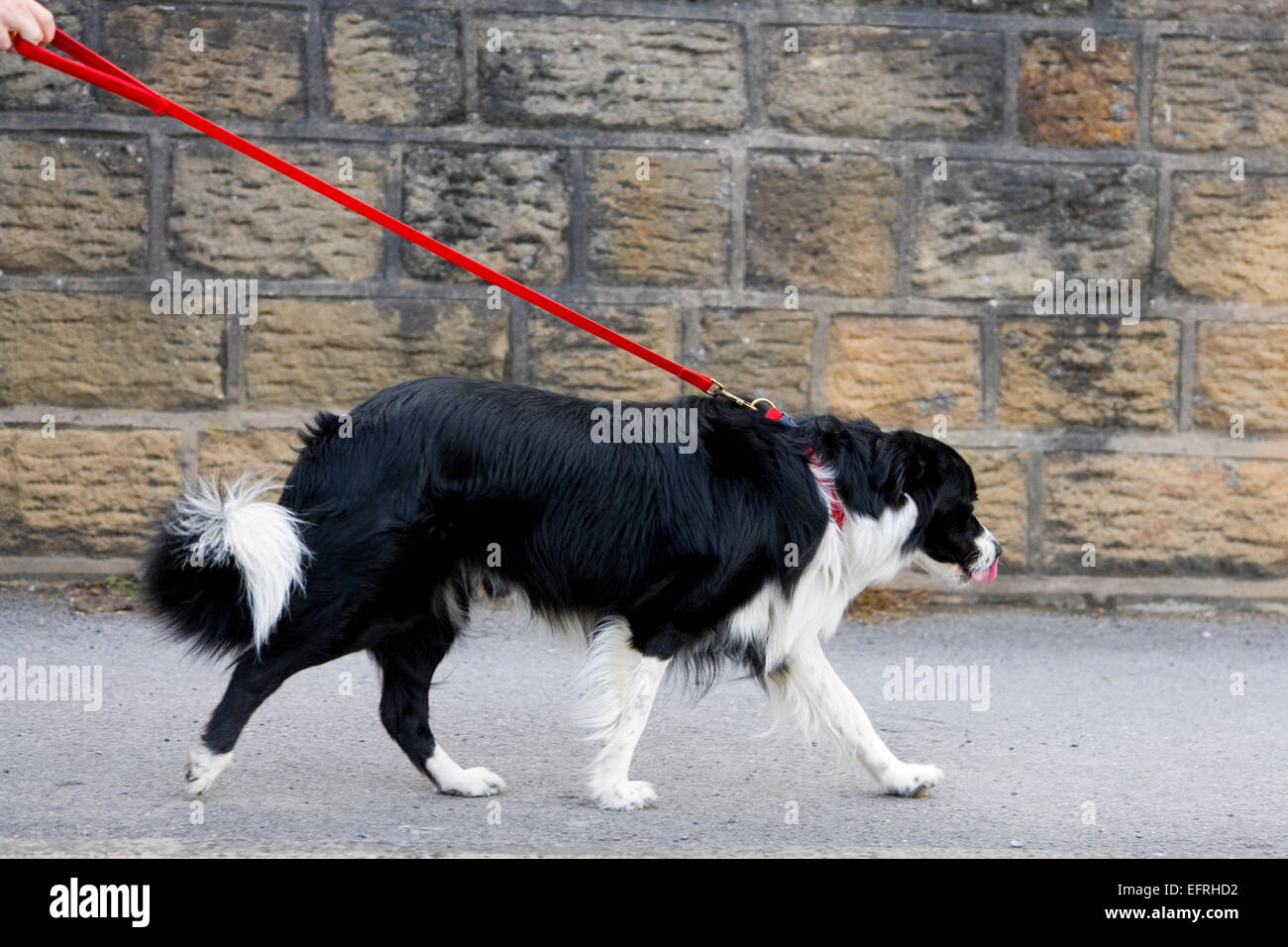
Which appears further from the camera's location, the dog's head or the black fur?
the dog's head

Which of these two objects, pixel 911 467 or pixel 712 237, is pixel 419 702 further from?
pixel 712 237

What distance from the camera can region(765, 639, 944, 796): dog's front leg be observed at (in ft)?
14.5

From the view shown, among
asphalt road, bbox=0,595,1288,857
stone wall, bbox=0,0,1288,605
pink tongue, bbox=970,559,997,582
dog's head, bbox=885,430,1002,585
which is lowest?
asphalt road, bbox=0,595,1288,857

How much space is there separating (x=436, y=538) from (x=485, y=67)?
2.75 meters

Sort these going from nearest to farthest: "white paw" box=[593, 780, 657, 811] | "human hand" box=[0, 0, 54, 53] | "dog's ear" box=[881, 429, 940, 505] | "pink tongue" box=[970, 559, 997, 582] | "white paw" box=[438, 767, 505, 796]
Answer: "human hand" box=[0, 0, 54, 53] < "white paw" box=[593, 780, 657, 811] < "white paw" box=[438, 767, 505, 796] < "dog's ear" box=[881, 429, 940, 505] < "pink tongue" box=[970, 559, 997, 582]

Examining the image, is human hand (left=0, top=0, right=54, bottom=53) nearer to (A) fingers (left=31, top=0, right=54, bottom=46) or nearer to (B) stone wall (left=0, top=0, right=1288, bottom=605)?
(A) fingers (left=31, top=0, right=54, bottom=46)

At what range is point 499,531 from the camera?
4.22 m

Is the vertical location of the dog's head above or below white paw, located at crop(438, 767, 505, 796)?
above

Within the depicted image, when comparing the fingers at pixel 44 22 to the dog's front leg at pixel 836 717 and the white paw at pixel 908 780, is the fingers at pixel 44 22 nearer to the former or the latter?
the dog's front leg at pixel 836 717

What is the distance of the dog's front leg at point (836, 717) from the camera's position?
4430 mm

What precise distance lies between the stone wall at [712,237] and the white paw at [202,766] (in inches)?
92.1

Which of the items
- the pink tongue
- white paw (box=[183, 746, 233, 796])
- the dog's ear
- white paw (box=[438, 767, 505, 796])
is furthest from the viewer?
the pink tongue

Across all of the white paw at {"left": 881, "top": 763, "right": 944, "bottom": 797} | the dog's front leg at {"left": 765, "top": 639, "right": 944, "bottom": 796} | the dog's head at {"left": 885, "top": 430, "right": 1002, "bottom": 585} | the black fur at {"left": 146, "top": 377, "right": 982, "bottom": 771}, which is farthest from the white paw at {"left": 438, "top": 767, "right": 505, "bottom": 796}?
the dog's head at {"left": 885, "top": 430, "right": 1002, "bottom": 585}

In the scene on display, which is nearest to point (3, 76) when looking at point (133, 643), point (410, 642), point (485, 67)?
point (485, 67)
